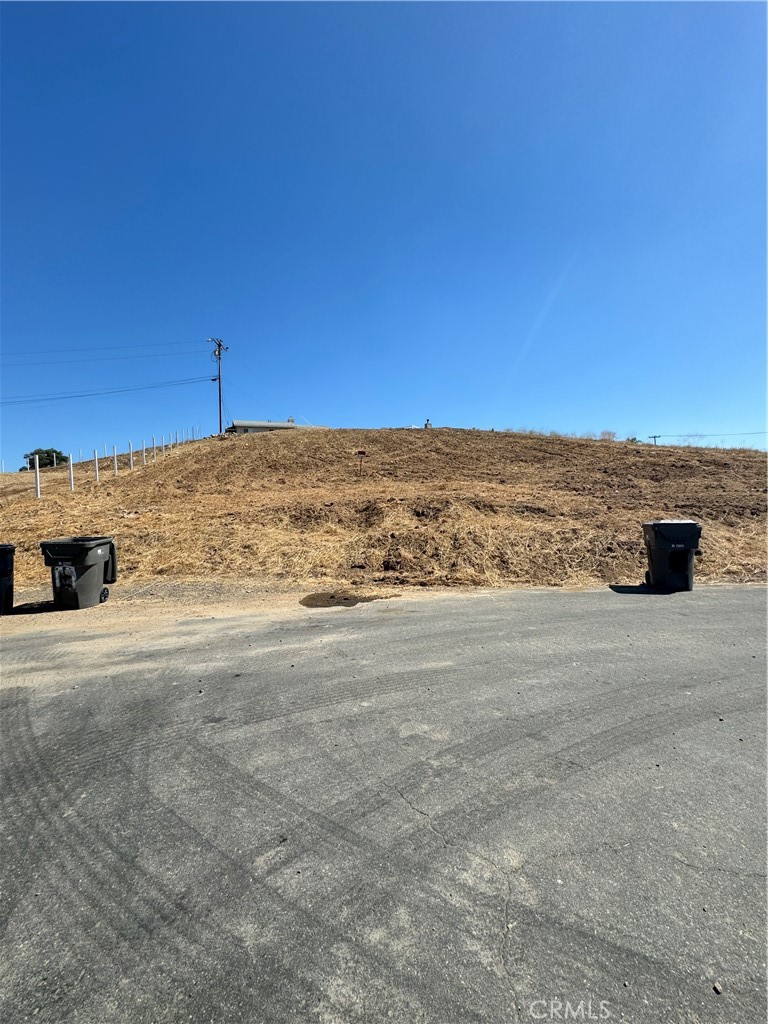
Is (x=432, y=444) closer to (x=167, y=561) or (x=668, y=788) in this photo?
(x=167, y=561)

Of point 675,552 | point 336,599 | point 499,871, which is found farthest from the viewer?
point 675,552

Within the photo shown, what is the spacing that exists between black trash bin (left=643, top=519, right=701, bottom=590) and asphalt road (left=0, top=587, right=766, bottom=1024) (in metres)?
4.23

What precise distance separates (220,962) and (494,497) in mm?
13914

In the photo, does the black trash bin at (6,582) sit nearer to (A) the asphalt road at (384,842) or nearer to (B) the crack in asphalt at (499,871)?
(A) the asphalt road at (384,842)

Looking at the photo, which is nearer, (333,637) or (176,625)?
(333,637)

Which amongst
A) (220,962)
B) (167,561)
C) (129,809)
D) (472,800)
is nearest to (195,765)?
(129,809)

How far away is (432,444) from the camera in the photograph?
2664 cm

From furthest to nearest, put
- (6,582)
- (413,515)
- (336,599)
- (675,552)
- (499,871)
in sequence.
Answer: (413,515)
(675,552)
(336,599)
(6,582)
(499,871)

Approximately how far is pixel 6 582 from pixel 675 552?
1114cm

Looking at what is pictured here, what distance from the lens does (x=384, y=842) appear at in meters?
2.39

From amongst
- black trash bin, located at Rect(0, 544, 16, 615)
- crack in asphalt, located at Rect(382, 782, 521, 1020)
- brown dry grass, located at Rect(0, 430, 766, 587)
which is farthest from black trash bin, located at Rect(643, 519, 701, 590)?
black trash bin, located at Rect(0, 544, 16, 615)

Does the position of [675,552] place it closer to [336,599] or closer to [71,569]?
[336,599]

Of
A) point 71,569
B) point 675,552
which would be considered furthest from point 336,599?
point 675,552

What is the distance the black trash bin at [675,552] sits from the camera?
8.77 meters
